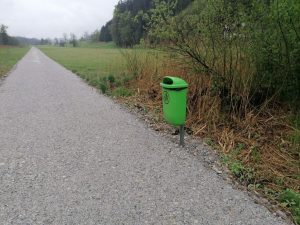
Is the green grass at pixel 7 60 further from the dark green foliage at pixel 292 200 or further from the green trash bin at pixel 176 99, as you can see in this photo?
the dark green foliage at pixel 292 200

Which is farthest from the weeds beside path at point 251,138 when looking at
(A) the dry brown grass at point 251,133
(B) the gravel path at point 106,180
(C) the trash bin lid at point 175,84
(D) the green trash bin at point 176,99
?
(C) the trash bin lid at point 175,84

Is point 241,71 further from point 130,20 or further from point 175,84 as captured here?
point 130,20

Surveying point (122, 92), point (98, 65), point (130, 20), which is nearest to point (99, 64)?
point (98, 65)

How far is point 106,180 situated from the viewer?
13.4 ft

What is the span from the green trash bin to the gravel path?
1.65ft

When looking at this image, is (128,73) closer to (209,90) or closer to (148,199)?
(209,90)

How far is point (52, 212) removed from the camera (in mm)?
3330

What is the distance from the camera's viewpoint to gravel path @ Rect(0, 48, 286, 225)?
3.31 metres

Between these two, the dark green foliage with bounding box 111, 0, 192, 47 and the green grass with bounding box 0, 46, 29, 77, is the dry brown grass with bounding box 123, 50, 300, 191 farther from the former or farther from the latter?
the green grass with bounding box 0, 46, 29, 77

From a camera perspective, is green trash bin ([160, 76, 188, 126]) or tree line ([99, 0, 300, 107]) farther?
tree line ([99, 0, 300, 107])

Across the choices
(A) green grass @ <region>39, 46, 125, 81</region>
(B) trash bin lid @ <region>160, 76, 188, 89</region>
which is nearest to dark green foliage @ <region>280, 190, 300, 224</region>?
(B) trash bin lid @ <region>160, 76, 188, 89</region>

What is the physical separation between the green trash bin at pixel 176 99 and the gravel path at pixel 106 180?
0.50m

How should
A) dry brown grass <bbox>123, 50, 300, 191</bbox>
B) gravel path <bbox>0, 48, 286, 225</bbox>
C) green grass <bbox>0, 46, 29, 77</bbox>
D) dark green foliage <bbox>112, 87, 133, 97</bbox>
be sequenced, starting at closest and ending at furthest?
1. gravel path <bbox>0, 48, 286, 225</bbox>
2. dry brown grass <bbox>123, 50, 300, 191</bbox>
3. dark green foliage <bbox>112, 87, 133, 97</bbox>
4. green grass <bbox>0, 46, 29, 77</bbox>

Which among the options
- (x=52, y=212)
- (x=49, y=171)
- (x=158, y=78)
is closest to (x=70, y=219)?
(x=52, y=212)
